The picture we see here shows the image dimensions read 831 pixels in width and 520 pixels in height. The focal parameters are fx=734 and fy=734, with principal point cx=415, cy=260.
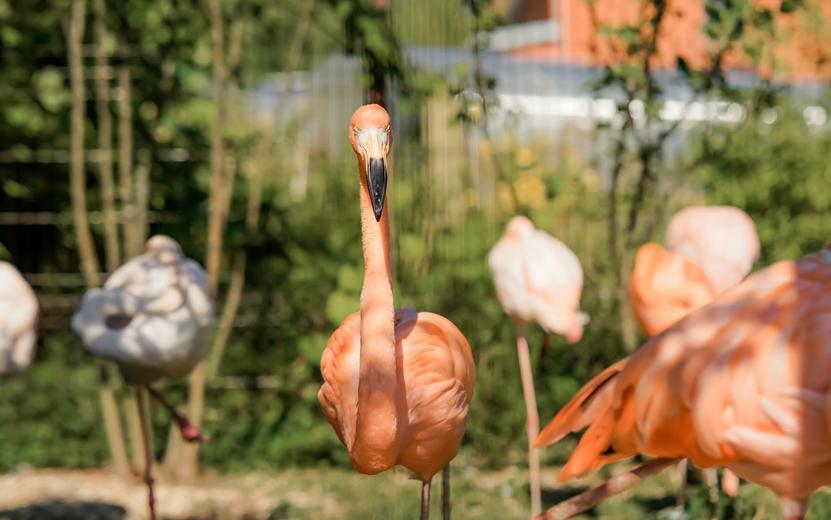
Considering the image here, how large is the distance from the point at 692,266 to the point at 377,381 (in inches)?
75.7

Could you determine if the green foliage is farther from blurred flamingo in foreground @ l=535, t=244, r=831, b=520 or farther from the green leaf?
blurred flamingo in foreground @ l=535, t=244, r=831, b=520

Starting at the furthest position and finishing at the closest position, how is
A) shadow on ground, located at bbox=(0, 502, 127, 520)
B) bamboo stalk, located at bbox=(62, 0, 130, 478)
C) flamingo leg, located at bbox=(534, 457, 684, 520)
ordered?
1. bamboo stalk, located at bbox=(62, 0, 130, 478)
2. shadow on ground, located at bbox=(0, 502, 127, 520)
3. flamingo leg, located at bbox=(534, 457, 684, 520)

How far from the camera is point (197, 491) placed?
→ 13.8 ft

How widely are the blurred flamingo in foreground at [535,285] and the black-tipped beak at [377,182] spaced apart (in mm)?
1919

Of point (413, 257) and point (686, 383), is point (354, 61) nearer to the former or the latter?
point (413, 257)

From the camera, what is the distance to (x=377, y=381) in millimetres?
2113

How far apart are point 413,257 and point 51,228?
2.68 meters

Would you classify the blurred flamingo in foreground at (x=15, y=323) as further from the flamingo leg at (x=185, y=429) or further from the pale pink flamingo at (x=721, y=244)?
the pale pink flamingo at (x=721, y=244)

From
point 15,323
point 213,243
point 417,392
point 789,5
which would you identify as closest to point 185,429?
Result: point 15,323


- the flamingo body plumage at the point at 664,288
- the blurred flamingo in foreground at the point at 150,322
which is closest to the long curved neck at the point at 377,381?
the blurred flamingo in foreground at the point at 150,322

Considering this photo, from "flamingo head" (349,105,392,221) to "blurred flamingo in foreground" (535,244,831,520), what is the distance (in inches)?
32.0

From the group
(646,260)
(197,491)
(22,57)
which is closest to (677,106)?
(646,260)

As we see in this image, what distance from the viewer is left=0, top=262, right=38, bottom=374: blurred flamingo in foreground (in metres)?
3.20

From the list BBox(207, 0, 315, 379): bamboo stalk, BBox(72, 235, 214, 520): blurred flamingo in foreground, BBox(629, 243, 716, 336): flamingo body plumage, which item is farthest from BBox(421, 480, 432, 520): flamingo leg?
BBox(207, 0, 315, 379): bamboo stalk
